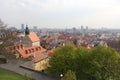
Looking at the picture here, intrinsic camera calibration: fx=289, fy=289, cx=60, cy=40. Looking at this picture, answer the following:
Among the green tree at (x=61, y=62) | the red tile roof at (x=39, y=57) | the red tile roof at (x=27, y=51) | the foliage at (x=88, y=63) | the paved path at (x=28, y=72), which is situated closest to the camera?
the paved path at (x=28, y=72)

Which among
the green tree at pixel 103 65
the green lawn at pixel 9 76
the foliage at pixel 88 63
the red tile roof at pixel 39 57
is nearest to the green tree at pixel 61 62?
the foliage at pixel 88 63

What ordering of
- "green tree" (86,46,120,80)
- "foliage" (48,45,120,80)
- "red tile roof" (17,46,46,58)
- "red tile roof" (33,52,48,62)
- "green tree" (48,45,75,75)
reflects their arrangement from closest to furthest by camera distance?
"green tree" (86,46,120,80) → "foliage" (48,45,120,80) → "green tree" (48,45,75,75) → "red tile roof" (33,52,48,62) → "red tile roof" (17,46,46,58)

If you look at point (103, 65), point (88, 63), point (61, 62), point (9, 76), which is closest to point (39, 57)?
point (61, 62)

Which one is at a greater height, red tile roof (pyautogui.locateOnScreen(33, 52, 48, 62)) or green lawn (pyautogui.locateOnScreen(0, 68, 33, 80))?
green lawn (pyautogui.locateOnScreen(0, 68, 33, 80))

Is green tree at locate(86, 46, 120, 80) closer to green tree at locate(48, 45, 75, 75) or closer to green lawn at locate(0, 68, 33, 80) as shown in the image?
green tree at locate(48, 45, 75, 75)

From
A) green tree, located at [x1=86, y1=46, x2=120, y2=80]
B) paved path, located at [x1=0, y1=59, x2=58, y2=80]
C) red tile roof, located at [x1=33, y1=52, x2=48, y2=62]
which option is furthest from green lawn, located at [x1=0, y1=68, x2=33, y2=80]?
red tile roof, located at [x1=33, y1=52, x2=48, y2=62]

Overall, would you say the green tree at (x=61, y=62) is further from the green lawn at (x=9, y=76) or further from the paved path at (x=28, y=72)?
the green lawn at (x=9, y=76)

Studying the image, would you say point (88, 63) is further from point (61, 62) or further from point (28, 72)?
point (28, 72)

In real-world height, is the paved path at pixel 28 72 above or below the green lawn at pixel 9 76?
below
